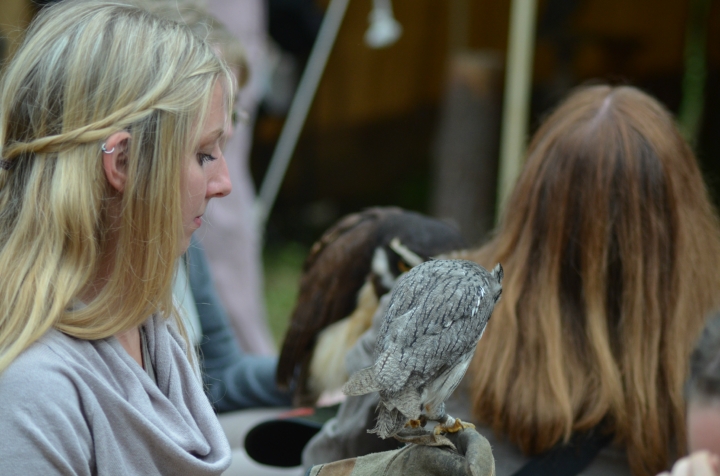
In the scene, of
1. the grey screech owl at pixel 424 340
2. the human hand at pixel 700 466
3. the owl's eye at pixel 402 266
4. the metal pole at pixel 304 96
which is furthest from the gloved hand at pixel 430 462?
the metal pole at pixel 304 96

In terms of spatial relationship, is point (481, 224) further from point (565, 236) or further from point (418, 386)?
point (418, 386)

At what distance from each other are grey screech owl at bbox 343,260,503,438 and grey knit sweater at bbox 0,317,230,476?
14.9 inches

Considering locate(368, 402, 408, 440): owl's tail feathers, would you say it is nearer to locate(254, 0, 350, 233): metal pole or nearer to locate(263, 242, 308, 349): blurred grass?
locate(254, 0, 350, 233): metal pole

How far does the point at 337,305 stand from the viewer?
2475 millimetres

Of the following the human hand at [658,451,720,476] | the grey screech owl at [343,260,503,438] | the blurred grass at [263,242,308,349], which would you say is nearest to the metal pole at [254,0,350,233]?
the blurred grass at [263,242,308,349]

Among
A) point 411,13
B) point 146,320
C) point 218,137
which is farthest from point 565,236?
point 411,13

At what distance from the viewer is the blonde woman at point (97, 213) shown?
121 centimetres

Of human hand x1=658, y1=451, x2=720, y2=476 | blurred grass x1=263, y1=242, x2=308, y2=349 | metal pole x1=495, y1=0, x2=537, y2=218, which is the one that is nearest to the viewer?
human hand x1=658, y1=451, x2=720, y2=476

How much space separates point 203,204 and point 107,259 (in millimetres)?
201

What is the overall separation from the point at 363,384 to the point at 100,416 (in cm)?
45

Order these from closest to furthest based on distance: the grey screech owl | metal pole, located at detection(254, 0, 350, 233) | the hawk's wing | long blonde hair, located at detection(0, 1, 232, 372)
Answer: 1. the grey screech owl
2. long blonde hair, located at detection(0, 1, 232, 372)
3. the hawk's wing
4. metal pole, located at detection(254, 0, 350, 233)

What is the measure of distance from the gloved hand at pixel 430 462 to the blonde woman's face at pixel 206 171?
0.52 meters

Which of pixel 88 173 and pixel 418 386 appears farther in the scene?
pixel 88 173

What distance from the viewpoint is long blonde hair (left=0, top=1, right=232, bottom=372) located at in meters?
1.24
